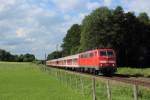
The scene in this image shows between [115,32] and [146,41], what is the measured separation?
41.3 feet

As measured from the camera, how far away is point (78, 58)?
6294 cm

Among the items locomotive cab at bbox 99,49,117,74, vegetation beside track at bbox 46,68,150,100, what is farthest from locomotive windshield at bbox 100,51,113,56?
vegetation beside track at bbox 46,68,150,100

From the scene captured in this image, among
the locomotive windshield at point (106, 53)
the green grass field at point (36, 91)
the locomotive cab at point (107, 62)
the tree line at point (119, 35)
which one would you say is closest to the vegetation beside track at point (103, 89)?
the green grass field at point (36, 91)

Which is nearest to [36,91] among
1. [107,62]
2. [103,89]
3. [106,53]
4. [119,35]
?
[103,89]

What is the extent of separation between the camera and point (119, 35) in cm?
9825

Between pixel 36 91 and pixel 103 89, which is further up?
pixel 103 89

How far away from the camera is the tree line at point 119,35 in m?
98.4

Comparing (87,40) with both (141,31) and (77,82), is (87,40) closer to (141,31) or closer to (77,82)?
(141,31)

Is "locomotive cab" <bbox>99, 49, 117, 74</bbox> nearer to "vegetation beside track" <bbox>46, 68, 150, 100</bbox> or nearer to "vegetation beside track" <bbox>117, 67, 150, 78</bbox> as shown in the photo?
"vegetation beside track" <bbox>117, 67, 150, 78</bbox>

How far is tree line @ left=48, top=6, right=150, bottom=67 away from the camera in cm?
9838

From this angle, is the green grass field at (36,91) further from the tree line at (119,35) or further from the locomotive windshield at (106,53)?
the tree line at (119,35)

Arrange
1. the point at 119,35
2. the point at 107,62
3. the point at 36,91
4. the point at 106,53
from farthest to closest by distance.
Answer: the point at 119,35 < the point at 106,53 < the point at 107,62 < the point at 36,91

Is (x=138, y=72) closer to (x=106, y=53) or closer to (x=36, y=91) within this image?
(x=106, y=53)

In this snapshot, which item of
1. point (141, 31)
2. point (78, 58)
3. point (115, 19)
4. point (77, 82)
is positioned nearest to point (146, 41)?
point (141, 31)
